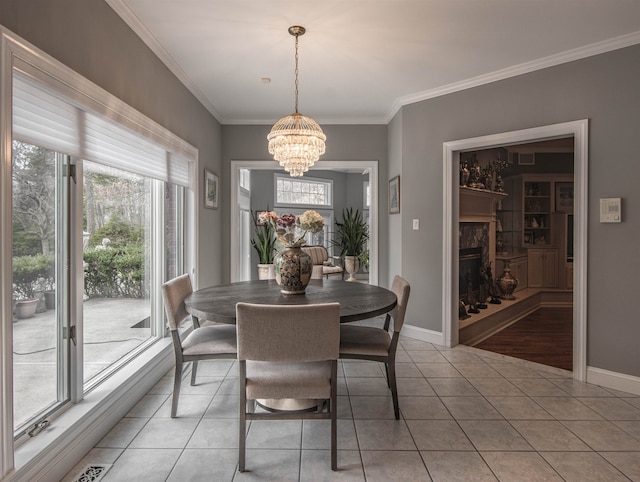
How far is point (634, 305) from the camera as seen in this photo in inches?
108

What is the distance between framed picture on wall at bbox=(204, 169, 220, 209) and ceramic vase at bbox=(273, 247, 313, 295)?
192cm

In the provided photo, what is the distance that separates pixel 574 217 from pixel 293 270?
2.23 meters

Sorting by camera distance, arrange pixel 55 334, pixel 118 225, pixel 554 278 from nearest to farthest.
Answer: pixel 55 334, pixel 118 225, pixel 554 278

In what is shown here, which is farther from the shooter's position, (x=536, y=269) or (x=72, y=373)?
(x=536, y=269)

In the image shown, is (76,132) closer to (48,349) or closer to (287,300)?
(48,349)

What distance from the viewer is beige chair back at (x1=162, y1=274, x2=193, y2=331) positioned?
7.64 ft

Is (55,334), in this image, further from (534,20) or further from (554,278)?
(554,278)

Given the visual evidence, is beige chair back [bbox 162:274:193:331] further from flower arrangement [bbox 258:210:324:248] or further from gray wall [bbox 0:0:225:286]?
gray wall [bbox 0:0:225:286]

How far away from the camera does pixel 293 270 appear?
99.7 inches

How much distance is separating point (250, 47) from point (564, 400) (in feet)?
→ 11.2

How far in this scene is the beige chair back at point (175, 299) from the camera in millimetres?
2330

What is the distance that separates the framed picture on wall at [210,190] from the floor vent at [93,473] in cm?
271

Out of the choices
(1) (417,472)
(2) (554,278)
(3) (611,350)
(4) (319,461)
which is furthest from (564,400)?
(2) (554,278)

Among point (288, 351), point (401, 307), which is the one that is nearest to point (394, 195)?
point (401, 307)
